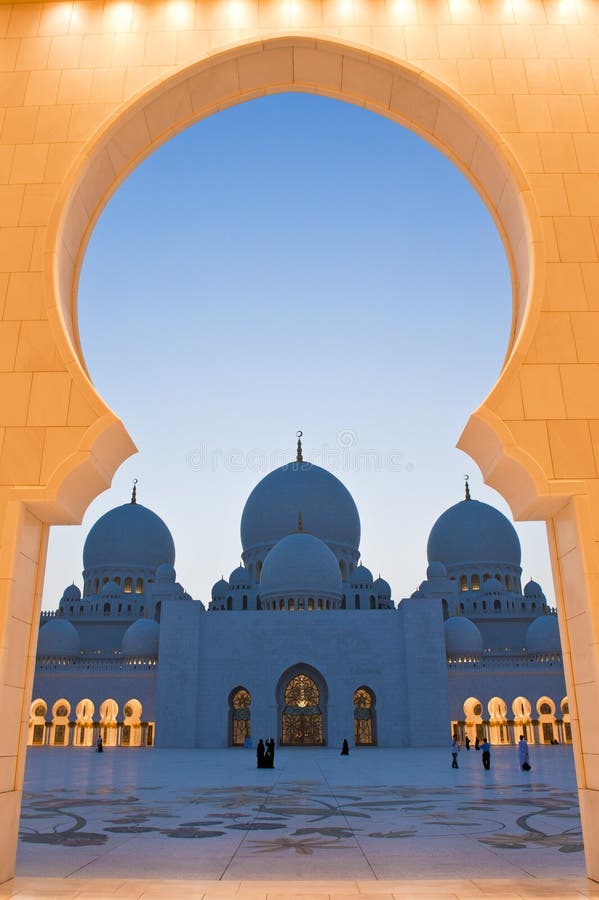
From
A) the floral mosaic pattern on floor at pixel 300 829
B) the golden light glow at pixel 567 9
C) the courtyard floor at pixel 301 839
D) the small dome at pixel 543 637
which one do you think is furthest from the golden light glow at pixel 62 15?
the small dome at pixel 543 637

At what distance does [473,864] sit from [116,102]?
729 cm

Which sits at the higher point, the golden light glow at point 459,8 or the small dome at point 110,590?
the golden light glow at point 459,8

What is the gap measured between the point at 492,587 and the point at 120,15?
40.4 m

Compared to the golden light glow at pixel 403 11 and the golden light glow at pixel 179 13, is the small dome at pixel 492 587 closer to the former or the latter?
the golden light glow at pixel 403 11

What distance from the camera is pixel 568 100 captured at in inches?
248

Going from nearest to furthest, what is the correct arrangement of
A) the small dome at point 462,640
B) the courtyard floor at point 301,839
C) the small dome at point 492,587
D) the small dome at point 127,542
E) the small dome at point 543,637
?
the courtyard floor at point 301,839, the small dome at point 462,640, the small dome at point 543,637, the small dome at point 492,587, the small dome at point 127,542

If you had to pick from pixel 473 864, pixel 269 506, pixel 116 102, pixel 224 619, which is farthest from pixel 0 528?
pixel 269 506

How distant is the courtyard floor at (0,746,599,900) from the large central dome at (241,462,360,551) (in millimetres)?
28701

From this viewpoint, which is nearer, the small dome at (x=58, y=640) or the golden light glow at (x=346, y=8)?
the golden light glow at (x=346, y=8)

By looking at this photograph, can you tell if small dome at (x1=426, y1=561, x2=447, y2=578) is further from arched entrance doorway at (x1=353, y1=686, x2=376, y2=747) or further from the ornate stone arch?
the ornate stone arch

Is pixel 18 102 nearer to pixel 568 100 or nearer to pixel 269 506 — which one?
pixel 568 100

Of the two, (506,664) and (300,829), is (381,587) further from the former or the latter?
(300,829)

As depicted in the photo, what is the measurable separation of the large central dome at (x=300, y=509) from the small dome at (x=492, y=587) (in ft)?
27.7

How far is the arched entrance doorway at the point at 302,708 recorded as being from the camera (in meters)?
30.5
